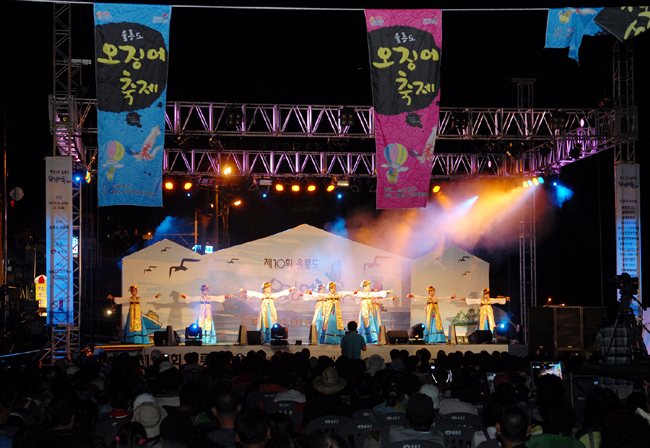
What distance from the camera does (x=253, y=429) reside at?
3.71 metres

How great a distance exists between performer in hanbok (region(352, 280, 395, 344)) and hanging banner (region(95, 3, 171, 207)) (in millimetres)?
9705

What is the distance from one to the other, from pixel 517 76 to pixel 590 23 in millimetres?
8385

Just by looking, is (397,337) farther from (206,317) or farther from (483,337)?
(206,317)

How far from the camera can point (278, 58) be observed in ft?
56.6

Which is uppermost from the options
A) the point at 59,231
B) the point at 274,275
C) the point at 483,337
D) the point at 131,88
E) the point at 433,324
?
the point at 131,88

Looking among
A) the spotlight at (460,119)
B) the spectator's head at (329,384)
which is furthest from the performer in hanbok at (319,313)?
the spectator's head at (329,384)

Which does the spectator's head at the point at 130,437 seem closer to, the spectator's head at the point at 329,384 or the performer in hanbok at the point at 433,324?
the spectator's head at the point at 329,384

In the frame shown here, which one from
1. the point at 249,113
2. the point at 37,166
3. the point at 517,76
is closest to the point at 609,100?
the point at 517,76

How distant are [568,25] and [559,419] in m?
6.98

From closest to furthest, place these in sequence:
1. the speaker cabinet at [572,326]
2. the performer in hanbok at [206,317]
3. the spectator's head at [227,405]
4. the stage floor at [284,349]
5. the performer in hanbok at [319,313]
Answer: the spectator's head at [227,405] < the speaker cabinet at [572,326] < the stage floor at [284,349] < the performer in hanbok at [319,313] < the performer in hanbok at [206,317]

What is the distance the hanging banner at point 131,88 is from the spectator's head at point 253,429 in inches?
263

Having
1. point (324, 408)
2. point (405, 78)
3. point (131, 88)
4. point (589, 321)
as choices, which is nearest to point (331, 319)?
point (589, 321)

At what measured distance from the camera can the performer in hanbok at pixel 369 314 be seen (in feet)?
61.2

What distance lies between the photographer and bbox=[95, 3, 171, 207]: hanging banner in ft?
31.3
